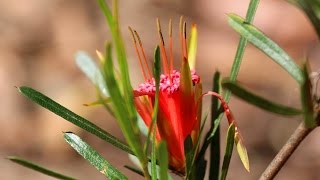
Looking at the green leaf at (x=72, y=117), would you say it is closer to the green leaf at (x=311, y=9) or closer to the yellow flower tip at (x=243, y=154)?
the yellow flower tip at (x=243, y=154)

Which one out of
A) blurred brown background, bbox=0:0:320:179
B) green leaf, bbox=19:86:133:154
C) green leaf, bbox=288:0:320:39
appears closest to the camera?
green leaf, bbox=288:0:320:39

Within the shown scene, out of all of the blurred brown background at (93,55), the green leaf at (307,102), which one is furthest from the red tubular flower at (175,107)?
the blurred brown background at (93,55)

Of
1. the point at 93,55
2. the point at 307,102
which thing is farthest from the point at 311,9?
the point at 93,55

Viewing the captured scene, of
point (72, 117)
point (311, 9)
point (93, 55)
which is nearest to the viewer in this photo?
point (311, 9)

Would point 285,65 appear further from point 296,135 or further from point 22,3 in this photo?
point 22,3

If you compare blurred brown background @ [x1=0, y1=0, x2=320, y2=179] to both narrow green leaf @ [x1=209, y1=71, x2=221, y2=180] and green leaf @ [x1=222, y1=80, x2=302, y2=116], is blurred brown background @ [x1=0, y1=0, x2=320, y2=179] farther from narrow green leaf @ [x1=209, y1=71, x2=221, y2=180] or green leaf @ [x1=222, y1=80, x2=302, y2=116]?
green leaf @ [x1=222, y1=80, x2=302, y2=116]

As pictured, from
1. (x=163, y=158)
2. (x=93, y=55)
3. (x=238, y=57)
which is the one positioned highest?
(x=93, y=55)

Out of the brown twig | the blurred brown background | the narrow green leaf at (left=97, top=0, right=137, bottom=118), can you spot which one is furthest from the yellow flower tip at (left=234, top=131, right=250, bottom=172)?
the blurred brown background

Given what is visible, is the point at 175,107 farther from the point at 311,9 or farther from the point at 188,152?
the point at 311,9
